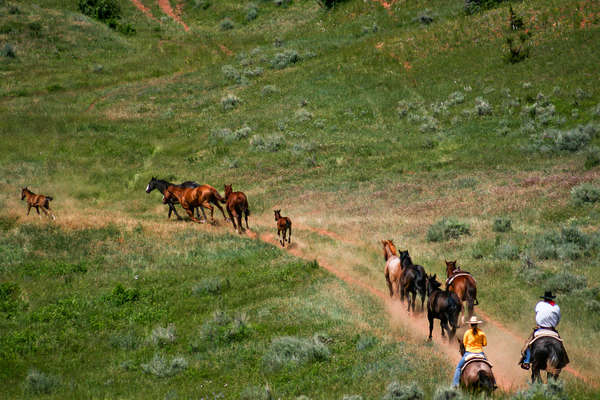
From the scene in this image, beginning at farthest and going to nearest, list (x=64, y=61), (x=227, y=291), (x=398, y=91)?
(x=64, y=61)
(x=398, y=91)
(x=227, y=291)

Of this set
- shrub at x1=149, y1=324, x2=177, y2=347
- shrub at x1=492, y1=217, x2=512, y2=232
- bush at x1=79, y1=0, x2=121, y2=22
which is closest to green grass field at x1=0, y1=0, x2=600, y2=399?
shrub at x1=492, y1=217, x2=512, y2=232

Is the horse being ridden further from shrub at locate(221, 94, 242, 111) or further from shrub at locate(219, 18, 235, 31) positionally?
shrub at locate(219, 18, 235, 31)

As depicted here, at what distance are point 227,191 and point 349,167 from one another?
14.3 m

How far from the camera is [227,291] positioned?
1897 cm

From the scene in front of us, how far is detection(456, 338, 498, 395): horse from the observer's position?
33.1ft

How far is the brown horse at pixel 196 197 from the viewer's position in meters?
27.2

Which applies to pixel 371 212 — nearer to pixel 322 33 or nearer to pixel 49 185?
pixel 49 185

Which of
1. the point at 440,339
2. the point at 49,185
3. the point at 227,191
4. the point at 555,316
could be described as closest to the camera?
→ the point at 555,316

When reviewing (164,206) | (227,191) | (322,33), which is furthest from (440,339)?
(322,33)

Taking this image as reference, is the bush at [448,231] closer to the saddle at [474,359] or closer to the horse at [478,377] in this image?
the saddle at [474,359]

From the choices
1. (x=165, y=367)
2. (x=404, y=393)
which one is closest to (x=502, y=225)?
(x=404, y=393)

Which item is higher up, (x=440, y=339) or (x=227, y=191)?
(x=227, y=191)

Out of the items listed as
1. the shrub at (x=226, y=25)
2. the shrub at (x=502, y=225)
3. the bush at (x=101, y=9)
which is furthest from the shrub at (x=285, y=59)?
the shrub at (x=502, y=225)

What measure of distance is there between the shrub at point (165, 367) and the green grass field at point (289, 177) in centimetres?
12
